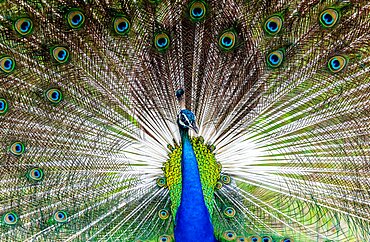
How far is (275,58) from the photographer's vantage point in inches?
105

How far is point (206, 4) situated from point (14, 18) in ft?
3.20

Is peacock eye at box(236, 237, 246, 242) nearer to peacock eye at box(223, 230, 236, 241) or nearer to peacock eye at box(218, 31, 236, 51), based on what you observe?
peacock eye at box(223, 230, 236, 241)

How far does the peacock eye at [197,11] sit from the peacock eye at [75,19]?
22.5 inches

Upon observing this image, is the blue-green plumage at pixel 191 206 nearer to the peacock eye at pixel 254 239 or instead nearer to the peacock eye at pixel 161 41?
the peacock eye at pixel 254 239

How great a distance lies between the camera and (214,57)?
281cm

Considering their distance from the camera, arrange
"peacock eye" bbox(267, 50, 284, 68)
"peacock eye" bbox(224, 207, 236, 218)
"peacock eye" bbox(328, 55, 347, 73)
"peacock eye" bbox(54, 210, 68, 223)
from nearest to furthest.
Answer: "peacock eye" bbox(328, 55, 347, 73), "peacock eye" bbox(267, 50, 284, 68), "peacock eye" bbox(54, 210, 68, 223), "peacock eye" bbox(224, 207, 236, 218)

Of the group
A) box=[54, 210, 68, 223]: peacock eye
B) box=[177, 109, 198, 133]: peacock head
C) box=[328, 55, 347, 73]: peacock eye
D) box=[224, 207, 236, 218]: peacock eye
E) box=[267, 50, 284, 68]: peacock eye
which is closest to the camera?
box=[177, 109, 198, 133]: peacock head

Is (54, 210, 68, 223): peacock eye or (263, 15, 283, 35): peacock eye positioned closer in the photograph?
(263, 15, 283, 35): peacock eye

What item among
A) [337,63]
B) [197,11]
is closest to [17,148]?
[197,11]

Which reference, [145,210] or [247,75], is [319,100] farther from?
[145,210]

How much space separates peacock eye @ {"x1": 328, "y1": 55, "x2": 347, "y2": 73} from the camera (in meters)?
2.53

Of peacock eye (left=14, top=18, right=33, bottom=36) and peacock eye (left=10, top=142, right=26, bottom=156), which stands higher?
peacock eye (left=14, top=18, right=33, bottom=36)

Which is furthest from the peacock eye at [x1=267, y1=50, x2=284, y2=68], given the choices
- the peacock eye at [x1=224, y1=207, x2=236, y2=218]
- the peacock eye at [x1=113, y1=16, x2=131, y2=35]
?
the peacock eye at [x1=224, y1=207, x2=236, y2=218]

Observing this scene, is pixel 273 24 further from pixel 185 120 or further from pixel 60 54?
pixel 60 54
